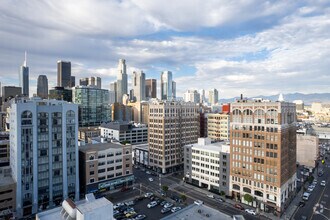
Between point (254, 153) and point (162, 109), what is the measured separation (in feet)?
193

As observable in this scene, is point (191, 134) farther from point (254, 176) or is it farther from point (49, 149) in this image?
point (49, 149)

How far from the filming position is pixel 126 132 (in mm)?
174625

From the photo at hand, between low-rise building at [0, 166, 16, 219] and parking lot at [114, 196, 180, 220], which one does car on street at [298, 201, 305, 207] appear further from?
low-rise building at [0, 166, 16, 219]

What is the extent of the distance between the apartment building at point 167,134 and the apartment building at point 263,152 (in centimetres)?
4477

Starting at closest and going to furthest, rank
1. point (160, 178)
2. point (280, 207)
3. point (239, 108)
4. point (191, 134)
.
Answer: 1. point (280, 207)
2. point (239, 108)
3. point (160, 178)
4. point (191, 134)

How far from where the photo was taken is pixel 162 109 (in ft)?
424

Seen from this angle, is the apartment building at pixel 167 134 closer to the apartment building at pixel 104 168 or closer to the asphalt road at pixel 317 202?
the apartment building at pixel 104 168

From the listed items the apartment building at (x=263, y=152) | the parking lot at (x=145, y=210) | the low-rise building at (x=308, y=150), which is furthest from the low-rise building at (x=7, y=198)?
the low-rise building at (x=308, y=150)

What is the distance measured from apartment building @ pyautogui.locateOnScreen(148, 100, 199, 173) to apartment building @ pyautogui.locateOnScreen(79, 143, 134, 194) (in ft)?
85.3

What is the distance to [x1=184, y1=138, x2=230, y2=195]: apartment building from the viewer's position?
9694cm

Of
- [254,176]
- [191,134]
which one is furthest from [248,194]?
[191,134]

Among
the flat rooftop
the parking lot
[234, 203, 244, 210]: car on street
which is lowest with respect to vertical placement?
the parking lot

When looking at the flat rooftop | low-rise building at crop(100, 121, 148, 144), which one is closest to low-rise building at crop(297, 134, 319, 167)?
the flat rooftop

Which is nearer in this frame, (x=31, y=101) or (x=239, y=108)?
(x=31, y=101)
